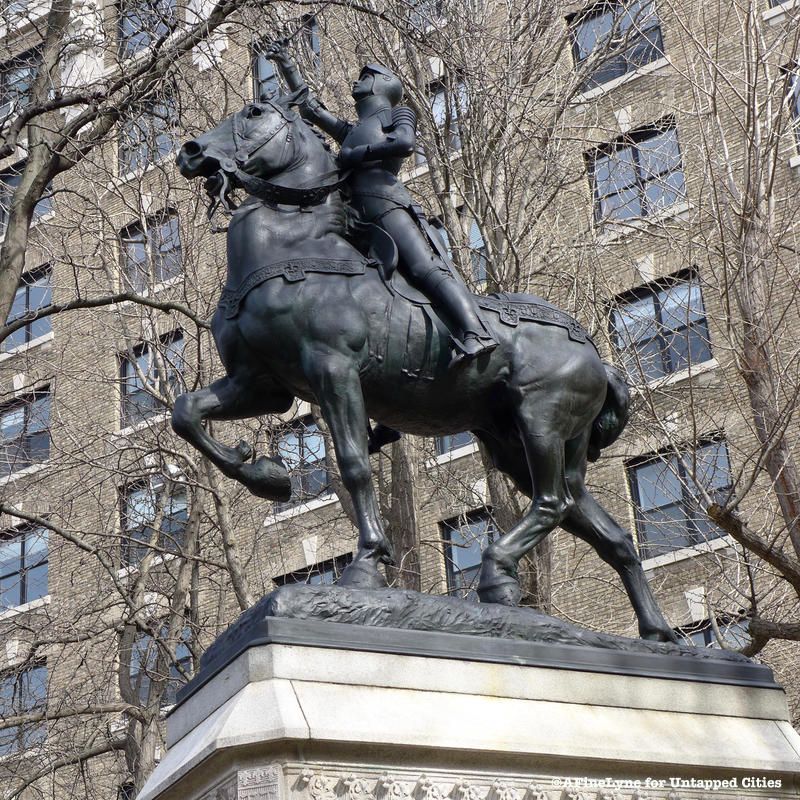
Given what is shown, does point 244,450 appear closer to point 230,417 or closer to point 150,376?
point 230,417

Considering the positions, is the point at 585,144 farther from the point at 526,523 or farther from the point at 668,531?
the point at 526,523

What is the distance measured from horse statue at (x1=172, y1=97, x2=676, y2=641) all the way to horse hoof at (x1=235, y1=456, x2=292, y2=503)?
1 centimetres

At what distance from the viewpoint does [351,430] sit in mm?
7016

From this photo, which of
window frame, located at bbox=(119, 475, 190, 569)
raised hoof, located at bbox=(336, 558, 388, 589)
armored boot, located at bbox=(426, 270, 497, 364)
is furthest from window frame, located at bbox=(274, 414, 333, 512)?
raised hoof, located at bbox=(336, 558, 388, 589)

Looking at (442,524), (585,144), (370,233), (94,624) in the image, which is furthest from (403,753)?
(442,524)

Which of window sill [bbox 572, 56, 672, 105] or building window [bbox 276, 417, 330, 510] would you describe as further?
window sill [bbox 572, 56, 672, 105]

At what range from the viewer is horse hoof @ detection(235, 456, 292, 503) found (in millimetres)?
7332

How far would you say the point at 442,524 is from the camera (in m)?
24.3

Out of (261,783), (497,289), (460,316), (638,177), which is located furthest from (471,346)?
(638,177)

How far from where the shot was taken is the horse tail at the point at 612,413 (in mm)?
7934

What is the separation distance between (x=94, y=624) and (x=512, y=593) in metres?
12.7

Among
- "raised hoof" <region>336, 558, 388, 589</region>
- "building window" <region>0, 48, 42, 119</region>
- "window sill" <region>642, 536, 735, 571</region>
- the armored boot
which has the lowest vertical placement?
"raised hoof" <region>336, 558, 388, 589</region>

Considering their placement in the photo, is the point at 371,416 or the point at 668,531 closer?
the point at 371,416

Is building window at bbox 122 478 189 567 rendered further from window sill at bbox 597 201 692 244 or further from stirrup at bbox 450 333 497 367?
stirrup at bbox 450 333 497 367
